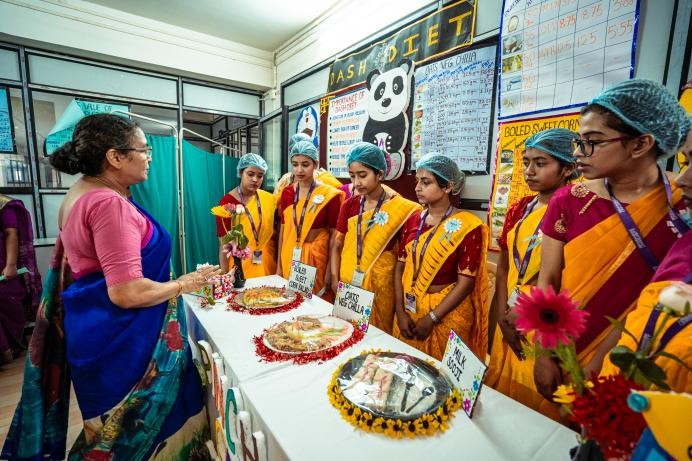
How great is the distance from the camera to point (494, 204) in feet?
6.93

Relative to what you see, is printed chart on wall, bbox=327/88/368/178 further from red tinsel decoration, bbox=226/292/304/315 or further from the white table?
the white table

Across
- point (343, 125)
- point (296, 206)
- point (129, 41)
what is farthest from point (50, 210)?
point (343, 125)

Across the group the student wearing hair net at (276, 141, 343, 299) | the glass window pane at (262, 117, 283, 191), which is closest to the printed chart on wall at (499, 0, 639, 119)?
the student wearing hair net at (276, 141, 343, 299)

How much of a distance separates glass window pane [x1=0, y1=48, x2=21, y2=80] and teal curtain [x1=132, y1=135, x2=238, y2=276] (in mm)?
1340

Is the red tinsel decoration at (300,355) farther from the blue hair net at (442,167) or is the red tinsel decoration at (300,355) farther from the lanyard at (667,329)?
the blue hair net at (442,167)

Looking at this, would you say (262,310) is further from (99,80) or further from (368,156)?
(99,80)

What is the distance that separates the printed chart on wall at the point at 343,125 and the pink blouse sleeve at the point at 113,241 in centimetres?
238

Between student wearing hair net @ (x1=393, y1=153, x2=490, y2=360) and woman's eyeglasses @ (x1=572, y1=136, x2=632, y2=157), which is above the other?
woman's eyeglasses @ (x1=572, y1=136, x2=632, y2=157)

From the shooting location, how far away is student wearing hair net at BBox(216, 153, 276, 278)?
2859mm

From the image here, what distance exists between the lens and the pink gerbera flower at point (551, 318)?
0.50m

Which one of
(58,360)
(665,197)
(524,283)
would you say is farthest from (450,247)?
(58,360)

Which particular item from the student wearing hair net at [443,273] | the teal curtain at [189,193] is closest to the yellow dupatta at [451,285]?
the student wearing hair net at [443,273]

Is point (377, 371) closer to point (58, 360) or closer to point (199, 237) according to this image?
point (58, 360)

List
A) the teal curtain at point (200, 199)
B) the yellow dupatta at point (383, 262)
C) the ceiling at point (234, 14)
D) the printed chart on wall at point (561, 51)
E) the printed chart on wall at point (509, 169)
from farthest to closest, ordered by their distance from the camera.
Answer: the teal curtain at point (200, 199) < the ceiling at point (234, 14) < the yellow dupatta at point (383, 262) < the printed chart on wall at point (509, 169) < the printed chart on wall at point (561, 51)
